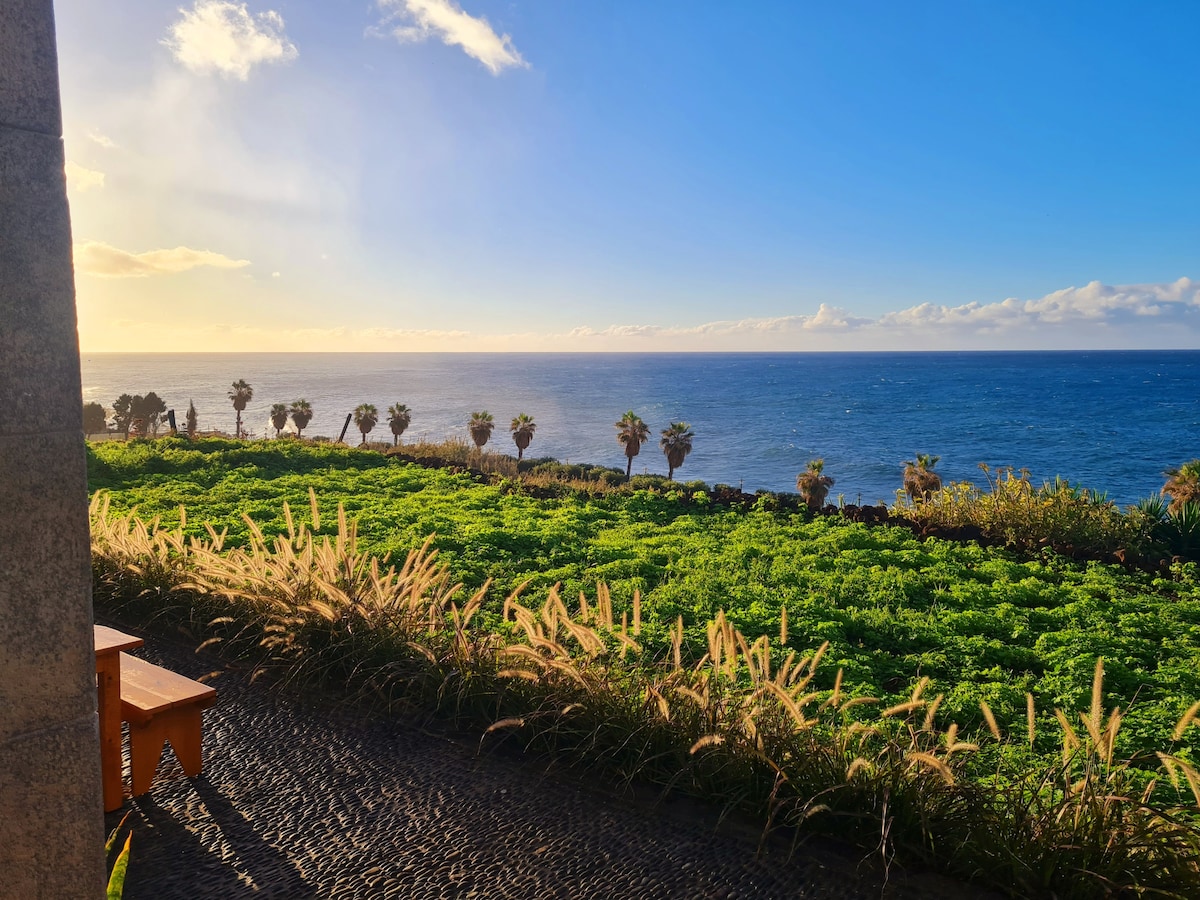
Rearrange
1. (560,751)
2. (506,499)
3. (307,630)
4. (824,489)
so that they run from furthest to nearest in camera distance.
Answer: (824,489), (506,499), (307,630), (560,751)

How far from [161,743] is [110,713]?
25 cm

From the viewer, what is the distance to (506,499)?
11.3m

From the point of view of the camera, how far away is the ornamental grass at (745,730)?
2621 millimetres

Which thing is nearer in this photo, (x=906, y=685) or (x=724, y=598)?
(x=906, y=685)

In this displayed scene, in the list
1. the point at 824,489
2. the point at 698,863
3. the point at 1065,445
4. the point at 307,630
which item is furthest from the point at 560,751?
the point at 1065,445

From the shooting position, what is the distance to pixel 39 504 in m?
1.78

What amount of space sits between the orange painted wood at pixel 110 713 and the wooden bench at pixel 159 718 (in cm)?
6

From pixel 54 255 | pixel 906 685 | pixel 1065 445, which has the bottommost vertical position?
pixel 1065 445

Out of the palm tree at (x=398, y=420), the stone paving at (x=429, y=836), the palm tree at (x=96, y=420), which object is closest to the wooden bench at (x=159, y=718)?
the stone paving at (x=429, y=836)

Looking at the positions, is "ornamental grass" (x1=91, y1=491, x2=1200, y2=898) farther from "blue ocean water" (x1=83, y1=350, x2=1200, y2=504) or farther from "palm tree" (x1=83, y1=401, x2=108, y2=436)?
"palm tree" (x1=83, y1=401, x2=108, y2=436)

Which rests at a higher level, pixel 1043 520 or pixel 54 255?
pixel 54 255

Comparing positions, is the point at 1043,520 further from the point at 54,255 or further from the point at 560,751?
the point at 54,255

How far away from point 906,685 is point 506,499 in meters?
7.38

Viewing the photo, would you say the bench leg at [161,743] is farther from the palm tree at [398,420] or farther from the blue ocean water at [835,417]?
the blue ocean water at [835,417]
